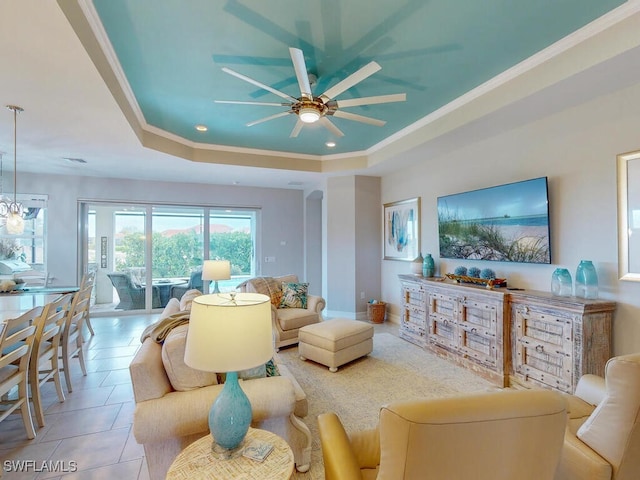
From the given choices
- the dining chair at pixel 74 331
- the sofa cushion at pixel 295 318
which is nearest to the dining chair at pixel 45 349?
the dining chair at pixel 74 331

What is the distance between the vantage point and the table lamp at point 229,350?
1287 millimetres

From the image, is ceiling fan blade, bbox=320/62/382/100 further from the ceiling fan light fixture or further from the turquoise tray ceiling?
the turquoise tray ceiling

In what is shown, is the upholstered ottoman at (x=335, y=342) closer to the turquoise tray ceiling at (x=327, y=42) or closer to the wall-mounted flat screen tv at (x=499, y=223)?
the wall-mounted flat screen tv at (x=499, y=223)

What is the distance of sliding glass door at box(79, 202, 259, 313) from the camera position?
610 centimetres

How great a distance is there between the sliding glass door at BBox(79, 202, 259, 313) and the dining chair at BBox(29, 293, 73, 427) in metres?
3.30

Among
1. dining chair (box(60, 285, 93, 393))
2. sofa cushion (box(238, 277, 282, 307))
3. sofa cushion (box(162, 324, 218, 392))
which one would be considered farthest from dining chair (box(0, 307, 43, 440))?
sofa cushion (box(238, 277, 282, 307))

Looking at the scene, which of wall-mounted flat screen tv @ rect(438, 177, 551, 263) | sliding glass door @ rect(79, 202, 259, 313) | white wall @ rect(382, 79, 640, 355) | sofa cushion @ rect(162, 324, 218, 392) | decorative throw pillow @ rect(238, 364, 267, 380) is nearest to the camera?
sofa cushion @ rect(162, 324, 218, 392)

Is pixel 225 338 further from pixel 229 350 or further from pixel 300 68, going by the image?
pixel 300 68

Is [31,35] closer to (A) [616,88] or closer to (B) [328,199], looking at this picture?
Answer: (A) [616,88]

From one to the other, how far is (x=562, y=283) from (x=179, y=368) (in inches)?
127

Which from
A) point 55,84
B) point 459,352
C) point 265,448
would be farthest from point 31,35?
point 459,352

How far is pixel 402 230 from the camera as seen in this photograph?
5.41m

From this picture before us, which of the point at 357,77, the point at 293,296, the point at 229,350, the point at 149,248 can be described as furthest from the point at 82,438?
the point at 149,248

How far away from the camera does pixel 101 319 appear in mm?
5820
